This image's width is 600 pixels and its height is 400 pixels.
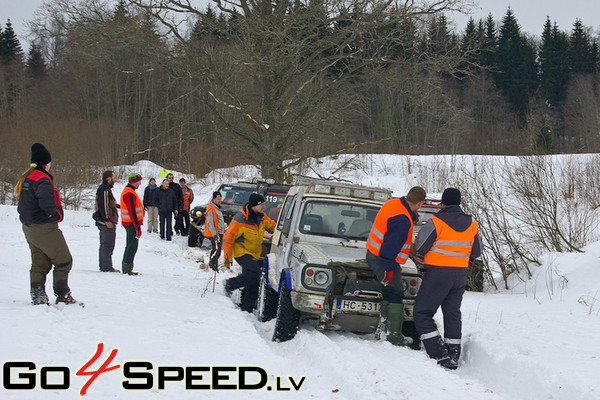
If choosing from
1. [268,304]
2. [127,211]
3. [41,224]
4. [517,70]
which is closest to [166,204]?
[127,211]

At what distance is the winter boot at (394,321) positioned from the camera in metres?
6.57

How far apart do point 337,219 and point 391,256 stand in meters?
1.61

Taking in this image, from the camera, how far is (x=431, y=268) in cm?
652

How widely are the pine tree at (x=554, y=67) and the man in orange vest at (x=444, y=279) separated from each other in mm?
57237

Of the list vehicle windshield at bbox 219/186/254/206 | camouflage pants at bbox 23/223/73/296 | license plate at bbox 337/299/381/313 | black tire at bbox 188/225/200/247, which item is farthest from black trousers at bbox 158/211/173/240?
license plate at bbox 337/299/381/313

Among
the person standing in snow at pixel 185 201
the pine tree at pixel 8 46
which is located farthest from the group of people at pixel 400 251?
the pine tree at pixel 8 46

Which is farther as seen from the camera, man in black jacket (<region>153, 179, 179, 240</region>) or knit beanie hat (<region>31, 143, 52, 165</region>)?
man in black jacket (<region>153, 179, 179, 240</region>)

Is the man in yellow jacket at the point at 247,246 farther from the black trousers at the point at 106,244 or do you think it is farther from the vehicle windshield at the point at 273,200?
the vehicle windshield at the point at 273,200

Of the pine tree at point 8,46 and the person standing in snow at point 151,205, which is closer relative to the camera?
the person standing in snow at point 151,205

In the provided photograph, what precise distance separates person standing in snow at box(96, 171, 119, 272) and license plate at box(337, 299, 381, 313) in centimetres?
545

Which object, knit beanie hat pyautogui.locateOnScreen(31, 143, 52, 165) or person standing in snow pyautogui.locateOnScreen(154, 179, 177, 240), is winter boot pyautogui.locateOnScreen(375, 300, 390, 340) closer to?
knit beanie hat pyautogui.locateOnScreen(31, 143, 52, 165)

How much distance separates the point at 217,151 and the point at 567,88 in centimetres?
3901

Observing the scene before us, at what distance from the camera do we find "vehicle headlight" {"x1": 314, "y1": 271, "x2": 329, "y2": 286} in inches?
262

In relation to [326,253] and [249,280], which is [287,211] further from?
[326,253]
